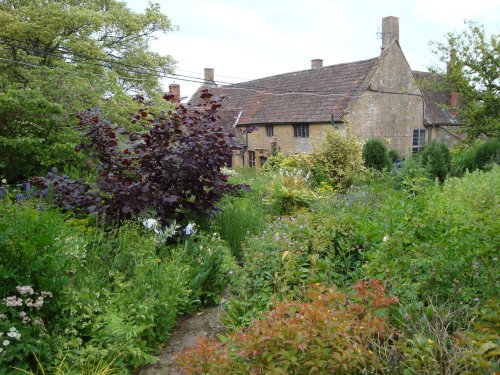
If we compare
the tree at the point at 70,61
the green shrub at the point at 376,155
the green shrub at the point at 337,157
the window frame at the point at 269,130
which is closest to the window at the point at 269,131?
the window frame at the point at 269,130

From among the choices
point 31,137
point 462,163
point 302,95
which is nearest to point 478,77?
point 462,163

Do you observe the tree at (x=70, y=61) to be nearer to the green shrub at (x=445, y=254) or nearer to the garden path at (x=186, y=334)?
the garden path at (x=186, y=334)

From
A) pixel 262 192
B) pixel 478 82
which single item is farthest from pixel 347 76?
pixel 262 192

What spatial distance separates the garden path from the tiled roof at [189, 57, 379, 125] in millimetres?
17249

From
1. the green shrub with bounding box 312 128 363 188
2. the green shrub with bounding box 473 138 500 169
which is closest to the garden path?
the green shrub with bounding box 312 128 363 188

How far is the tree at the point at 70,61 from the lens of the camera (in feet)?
32.2

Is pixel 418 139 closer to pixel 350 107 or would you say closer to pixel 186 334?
pixel 350 107

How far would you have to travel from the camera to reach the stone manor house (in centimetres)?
2331

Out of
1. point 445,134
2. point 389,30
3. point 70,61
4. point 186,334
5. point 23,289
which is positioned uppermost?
point 389,30

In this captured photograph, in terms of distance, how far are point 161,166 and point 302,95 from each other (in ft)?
69.0

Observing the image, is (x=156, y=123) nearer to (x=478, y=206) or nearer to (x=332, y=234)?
(x=332, y=234)

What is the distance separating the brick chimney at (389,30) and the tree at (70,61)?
1198 cm

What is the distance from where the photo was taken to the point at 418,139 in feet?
87.8

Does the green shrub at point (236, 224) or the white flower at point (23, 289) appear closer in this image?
the white flower at point (23, 289)
